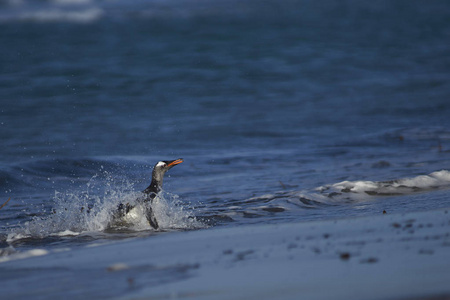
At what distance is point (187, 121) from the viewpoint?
60.4 ft

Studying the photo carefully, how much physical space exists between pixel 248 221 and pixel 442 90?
658 inches

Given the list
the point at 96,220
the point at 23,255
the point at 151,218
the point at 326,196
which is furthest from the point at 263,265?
the point at 326,196

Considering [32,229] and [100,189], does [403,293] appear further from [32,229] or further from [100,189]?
[100,189]

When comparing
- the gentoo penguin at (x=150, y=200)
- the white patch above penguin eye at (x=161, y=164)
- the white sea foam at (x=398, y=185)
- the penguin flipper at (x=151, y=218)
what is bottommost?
the white sea foam at (x=398, y=185)

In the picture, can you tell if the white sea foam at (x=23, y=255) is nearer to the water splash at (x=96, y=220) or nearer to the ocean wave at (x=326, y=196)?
the water splash at (x=96, y=220)

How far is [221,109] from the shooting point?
20.4 m

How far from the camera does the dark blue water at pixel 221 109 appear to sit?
901 centimetres

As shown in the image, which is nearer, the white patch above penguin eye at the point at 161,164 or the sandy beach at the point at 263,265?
the sandy beach at the point at 263,265

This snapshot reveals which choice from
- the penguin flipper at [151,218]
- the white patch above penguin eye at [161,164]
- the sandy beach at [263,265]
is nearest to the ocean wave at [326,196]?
the penguin flipper at [151,218]

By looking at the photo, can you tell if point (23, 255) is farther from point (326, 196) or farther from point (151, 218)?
point (326, 196)

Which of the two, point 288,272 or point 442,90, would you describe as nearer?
point 288,272

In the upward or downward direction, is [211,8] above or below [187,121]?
above

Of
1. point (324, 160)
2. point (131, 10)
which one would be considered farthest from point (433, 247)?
point (131, 10)

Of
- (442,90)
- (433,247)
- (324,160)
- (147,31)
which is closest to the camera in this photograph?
(433,247)
